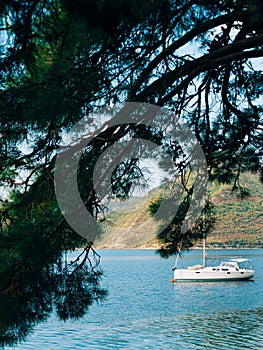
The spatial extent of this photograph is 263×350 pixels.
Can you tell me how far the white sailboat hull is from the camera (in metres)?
30.4

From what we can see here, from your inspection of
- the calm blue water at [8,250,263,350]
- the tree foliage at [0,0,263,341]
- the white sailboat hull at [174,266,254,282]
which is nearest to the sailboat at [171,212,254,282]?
the white sailboat hull at [174,266,254,282]

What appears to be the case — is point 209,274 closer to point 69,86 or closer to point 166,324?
point 166,324

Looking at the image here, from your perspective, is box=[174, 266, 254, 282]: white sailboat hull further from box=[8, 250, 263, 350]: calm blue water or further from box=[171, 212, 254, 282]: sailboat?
box=[8, 250, 263, 350]: calm blue water

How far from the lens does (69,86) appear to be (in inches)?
119

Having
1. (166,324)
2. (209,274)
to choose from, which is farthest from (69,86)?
(209,274)

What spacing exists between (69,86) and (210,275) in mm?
28452

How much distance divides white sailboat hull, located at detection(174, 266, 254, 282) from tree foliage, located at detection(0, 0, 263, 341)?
27.0m

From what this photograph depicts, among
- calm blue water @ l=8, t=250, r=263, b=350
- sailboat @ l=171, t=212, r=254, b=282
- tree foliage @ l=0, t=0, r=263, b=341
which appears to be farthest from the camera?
sailboat @ l=171, t=212, r=254, b=282

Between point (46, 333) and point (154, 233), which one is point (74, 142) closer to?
point (154, 233)

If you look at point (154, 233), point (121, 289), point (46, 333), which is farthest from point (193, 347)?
point (121, 289)

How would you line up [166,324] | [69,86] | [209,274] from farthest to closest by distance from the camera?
1. [209,274]
2. [166,324]
3. [69,86]

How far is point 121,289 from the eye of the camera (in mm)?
30734

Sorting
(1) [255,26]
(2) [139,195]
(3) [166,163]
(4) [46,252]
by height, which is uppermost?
(1) [255,26]

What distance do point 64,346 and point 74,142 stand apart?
1158 centimetres
